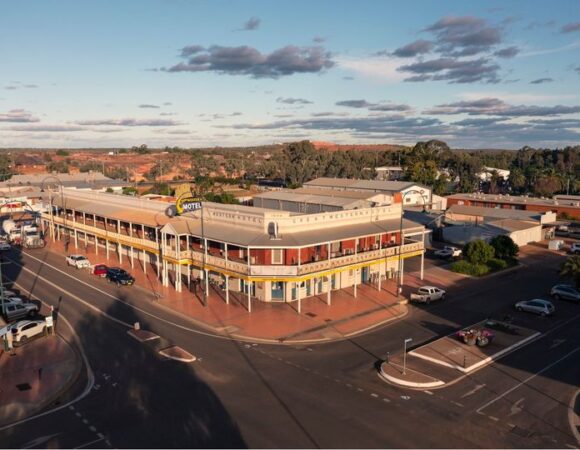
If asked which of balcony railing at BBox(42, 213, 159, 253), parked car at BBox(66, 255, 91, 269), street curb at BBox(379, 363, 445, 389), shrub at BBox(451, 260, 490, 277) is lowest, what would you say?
street curb at BBox(379, 363, 445, 389)

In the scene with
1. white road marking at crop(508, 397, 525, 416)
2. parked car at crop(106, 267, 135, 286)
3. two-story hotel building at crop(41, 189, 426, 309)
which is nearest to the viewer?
white road marking at crop(508, 397, 525, 416)

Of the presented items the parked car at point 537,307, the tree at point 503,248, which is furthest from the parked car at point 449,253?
the parked car at point 537,307

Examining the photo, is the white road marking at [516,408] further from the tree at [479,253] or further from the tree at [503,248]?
the tree at [503,248]

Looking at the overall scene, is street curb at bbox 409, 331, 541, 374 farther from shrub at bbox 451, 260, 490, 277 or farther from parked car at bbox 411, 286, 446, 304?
shrub at bbox 451, 260, 490, 277

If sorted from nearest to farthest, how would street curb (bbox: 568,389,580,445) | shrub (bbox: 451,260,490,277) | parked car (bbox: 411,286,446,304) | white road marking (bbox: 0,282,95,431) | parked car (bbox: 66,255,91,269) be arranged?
street curb (bbox: 568,389,580,445), white road marking (bbox: 0,282,95,431), parked car (bbox: 411,286,446,304), shrub (bbox: 451,260,490,277), parked car (bbox: 66,255,91,269)

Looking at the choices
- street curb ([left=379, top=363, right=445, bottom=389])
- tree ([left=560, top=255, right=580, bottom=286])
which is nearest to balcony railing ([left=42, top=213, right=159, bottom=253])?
street curb ([left=379, top=363, right=445, bottom=389])

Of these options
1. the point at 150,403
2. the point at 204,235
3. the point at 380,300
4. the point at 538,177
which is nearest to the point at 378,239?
the point at 380,300

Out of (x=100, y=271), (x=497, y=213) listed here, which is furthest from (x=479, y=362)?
(x=497, y=213)
